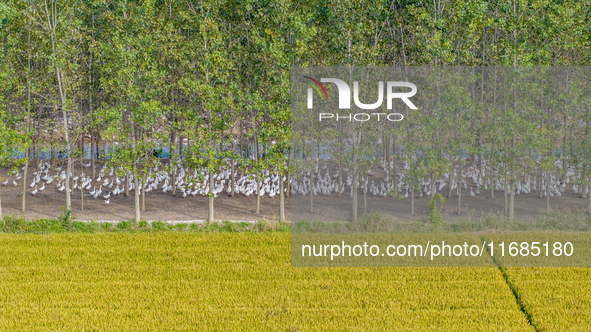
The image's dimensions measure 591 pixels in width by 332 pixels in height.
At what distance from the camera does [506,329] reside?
6.79 meters

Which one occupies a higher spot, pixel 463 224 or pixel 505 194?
pixel 505 194

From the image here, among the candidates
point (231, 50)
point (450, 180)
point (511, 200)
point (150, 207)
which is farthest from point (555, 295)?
point (150, 207)

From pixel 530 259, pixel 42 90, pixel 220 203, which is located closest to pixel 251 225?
pixel 220 203

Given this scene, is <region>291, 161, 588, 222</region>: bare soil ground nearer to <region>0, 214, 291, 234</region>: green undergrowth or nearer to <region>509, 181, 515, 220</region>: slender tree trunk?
<region>509, 181, 515, 220</region>: slender tree trunk

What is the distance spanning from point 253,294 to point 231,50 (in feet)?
27.5

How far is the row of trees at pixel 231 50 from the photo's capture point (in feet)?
46.3

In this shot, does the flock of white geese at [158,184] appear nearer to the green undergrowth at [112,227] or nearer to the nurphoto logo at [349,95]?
the green undergrowth at [112,227]

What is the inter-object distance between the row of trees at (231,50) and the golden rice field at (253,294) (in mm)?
4302

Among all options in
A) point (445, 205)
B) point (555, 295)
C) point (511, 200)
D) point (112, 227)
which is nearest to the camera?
point (555, 295)

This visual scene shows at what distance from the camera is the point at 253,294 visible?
8.22m

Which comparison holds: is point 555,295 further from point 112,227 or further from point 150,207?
point 150,207

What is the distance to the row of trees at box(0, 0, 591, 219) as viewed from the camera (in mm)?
14125

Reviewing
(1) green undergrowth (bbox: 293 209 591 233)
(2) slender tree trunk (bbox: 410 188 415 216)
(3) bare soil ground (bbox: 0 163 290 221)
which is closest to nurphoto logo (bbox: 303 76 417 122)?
(2) slender tree trunk (bbox: 410 188 415 216)

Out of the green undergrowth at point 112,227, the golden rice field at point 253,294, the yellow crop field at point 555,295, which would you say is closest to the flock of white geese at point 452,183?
→ the green undergrowth at point 112,227
